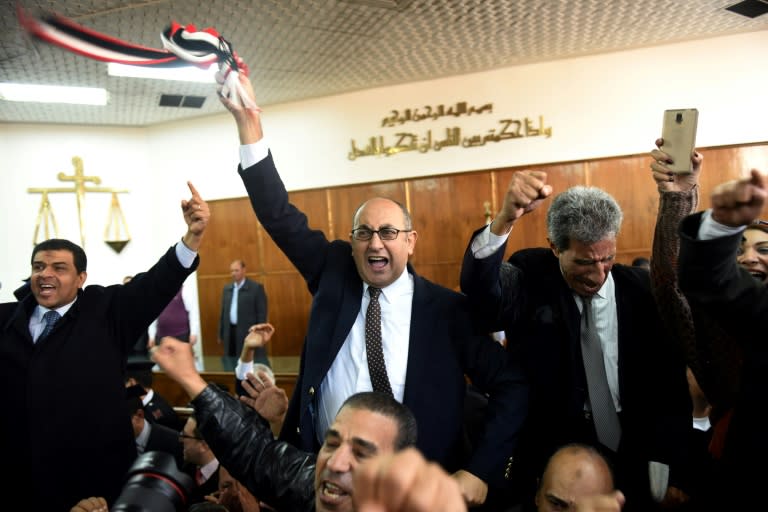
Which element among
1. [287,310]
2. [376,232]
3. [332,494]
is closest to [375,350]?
[376,232]

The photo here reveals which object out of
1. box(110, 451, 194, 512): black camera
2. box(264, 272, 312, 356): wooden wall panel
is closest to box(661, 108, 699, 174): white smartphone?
box(110, 451, 194, 512): black camera

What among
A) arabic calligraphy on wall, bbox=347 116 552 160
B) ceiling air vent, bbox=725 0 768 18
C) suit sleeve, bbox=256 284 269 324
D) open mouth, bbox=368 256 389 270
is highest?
ceiling air vent, bbox=725 0 768 18

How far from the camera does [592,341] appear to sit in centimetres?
185

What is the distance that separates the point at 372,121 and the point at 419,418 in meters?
6.01

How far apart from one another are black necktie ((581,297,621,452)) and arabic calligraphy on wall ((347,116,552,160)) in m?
5.33

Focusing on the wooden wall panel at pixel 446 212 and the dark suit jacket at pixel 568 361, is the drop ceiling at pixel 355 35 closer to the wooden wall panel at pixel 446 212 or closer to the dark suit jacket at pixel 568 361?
the wooden wall panel at pixel 446 212

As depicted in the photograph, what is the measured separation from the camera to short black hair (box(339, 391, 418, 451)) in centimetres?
156

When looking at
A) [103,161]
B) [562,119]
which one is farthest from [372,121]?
[103,161]

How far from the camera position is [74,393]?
234 centimetres

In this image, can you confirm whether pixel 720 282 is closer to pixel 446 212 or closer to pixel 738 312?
pixel 738 312

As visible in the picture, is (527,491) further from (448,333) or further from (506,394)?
(448,333)

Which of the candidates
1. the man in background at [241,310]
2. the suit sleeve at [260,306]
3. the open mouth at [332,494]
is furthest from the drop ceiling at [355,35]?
the open mouth at [332,494]

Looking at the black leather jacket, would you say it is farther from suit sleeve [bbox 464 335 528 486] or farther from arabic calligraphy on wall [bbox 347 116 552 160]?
arabic calligraphy on wall [bbox 347 116 552 160]

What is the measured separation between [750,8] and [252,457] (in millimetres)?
5995
